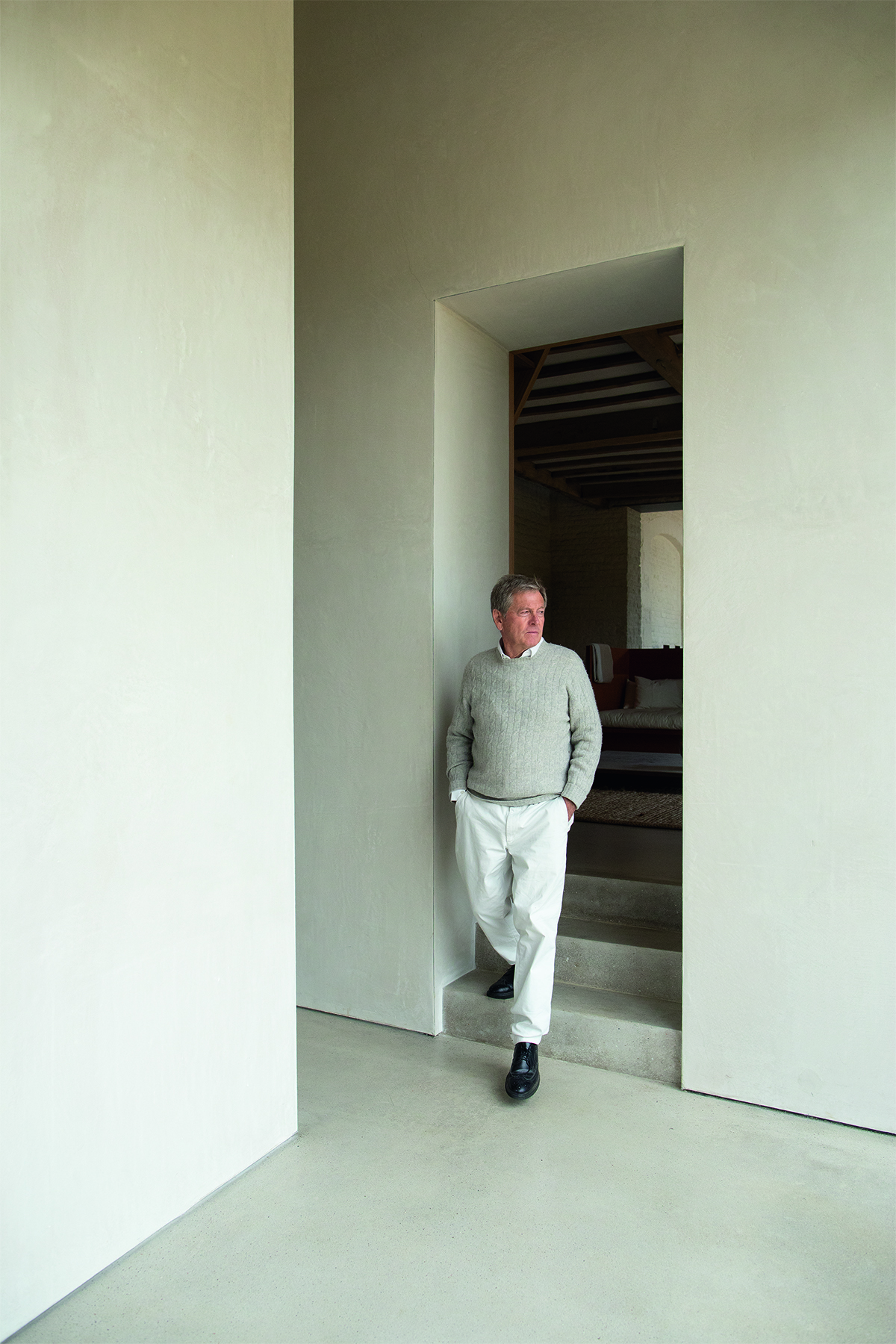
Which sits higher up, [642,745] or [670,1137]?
[642,745]

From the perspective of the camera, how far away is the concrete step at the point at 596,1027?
321 cm

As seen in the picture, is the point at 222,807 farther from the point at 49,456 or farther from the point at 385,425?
the point at 385,425

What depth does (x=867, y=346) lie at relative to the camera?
112 inches

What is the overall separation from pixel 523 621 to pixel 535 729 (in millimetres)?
388

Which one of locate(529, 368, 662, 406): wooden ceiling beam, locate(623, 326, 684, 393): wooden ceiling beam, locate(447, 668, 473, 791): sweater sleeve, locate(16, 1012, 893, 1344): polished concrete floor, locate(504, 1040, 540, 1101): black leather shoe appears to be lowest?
locate(16, 1012, 893, 1344): polished concrete floor

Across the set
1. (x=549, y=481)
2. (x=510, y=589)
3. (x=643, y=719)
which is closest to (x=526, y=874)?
(x=510, y=589)

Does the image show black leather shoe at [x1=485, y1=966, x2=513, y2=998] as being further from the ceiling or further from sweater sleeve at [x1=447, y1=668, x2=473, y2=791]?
the ceiling

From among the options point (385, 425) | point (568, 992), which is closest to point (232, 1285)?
point (568, 992)

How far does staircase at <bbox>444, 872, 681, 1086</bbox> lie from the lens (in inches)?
128

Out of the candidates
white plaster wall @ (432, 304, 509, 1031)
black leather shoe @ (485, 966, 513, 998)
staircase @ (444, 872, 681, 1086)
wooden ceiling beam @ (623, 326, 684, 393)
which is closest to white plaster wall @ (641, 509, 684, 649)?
wooden ceiling beam @ (623, 326, 684, 393)

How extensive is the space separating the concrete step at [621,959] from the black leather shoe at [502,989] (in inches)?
7.2

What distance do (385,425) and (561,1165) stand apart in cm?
269

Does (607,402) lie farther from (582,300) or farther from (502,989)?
(502,989)

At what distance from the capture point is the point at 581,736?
3.30 metres
